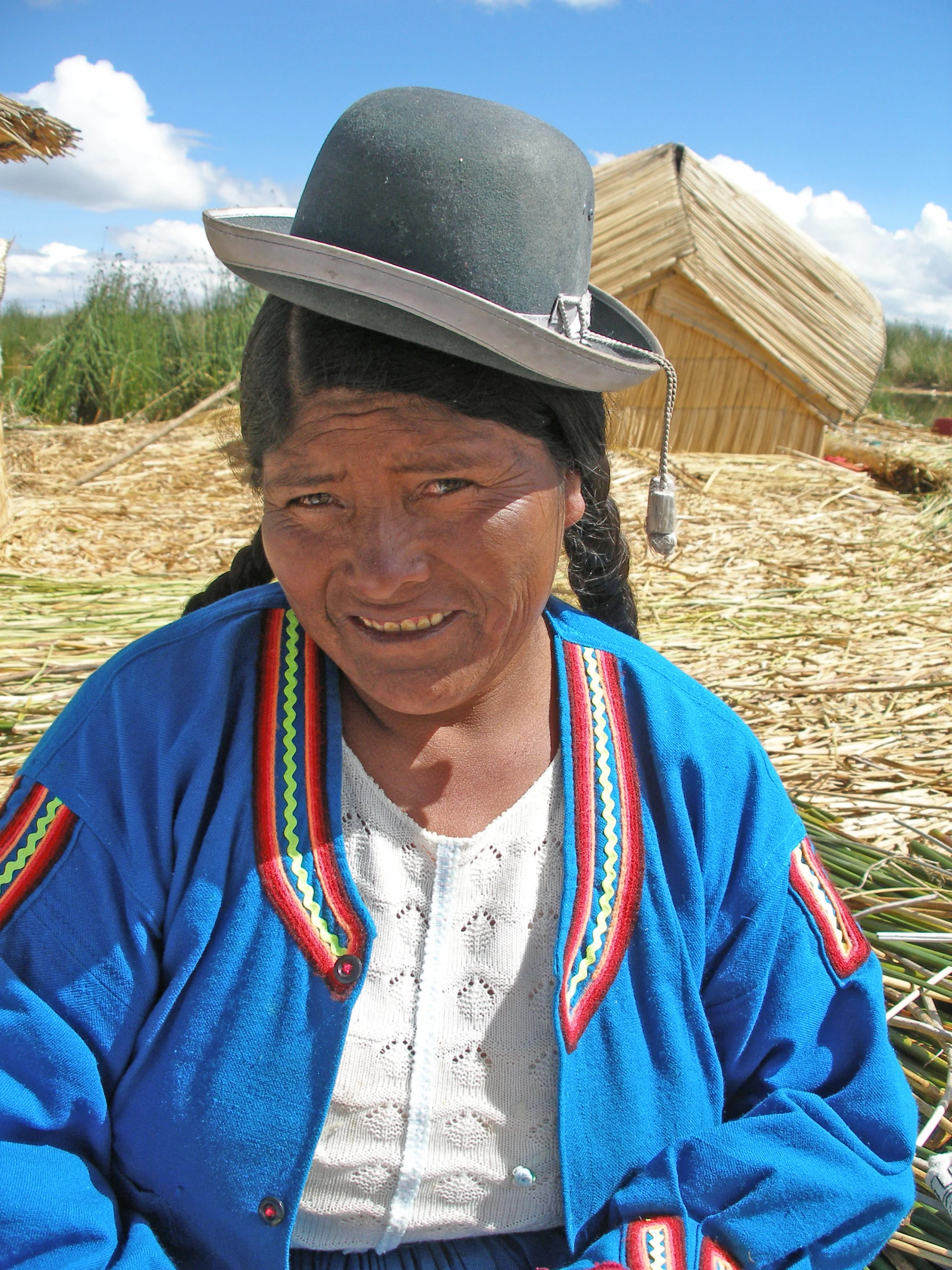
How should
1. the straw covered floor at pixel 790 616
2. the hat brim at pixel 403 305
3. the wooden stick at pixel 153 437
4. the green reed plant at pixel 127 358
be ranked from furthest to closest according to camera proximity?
the green reed plant at pixel 127 358 → the wooden stick at pixel 153 437 → the straw covered floor at pixel 790 616 → the hat brim at pixel 403 305

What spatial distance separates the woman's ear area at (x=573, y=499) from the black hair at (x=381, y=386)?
1 cm

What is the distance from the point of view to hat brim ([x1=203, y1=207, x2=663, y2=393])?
1.09m

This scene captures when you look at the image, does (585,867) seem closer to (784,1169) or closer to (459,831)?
(459,831)

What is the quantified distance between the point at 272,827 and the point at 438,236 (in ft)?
2.43

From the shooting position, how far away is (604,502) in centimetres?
164

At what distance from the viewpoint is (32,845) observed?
1.17 metres

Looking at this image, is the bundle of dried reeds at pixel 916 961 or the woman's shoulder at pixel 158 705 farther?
the bundle of dried reeds at pixel 916 961

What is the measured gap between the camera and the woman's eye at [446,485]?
1.20 meters

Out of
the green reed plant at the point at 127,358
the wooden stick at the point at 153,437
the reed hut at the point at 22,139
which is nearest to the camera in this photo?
the reed hut at the point at 22,139

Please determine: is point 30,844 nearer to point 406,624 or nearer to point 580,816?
point 406,624

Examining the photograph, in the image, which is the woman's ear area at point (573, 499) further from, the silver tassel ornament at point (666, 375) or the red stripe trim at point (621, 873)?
the red stripe trim at point (621, 873)

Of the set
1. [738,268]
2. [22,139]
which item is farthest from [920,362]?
[22,139]

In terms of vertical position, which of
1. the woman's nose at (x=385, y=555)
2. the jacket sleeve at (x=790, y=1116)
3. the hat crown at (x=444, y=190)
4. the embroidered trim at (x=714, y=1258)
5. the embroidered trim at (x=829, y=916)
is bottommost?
the embroidered trim at (x=714, y=1258)

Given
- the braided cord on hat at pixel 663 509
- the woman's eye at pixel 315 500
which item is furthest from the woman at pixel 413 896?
the braided cord on hat at pixel 663 509
